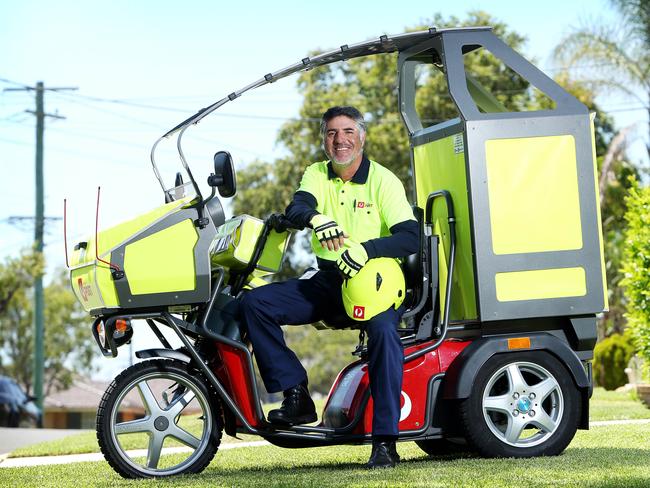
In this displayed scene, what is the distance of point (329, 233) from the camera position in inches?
280

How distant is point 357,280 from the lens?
23.5 feet

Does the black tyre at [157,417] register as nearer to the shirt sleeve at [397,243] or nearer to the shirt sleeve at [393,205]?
the shirt sleeve at [397,243]

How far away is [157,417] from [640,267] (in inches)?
319

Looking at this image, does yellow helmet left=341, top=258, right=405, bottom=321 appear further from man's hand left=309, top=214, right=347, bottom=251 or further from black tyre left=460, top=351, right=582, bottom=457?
black tyre left=460, top=351, right=582, bottom=457

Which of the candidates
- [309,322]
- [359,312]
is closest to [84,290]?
[309,322]

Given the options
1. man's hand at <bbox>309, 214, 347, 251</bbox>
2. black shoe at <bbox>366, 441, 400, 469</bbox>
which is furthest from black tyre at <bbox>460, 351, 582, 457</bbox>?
man's hand at <bbox>309, 214, 347, 251</bbox>

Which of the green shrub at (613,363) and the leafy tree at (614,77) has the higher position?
the leafy tree at (614,77)

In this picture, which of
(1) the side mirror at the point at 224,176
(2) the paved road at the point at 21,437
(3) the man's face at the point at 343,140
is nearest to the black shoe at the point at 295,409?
(1) the side mirror at the point at 224,176

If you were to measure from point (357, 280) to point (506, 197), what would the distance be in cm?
114

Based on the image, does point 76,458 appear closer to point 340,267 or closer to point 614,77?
point 340,267

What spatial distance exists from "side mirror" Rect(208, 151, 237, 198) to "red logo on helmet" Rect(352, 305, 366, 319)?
3.16 feet

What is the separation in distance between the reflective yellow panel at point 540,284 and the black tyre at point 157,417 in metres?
1.86

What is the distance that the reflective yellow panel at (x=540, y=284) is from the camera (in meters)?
7.62

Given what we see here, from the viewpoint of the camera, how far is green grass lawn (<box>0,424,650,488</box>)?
642 centimetres
